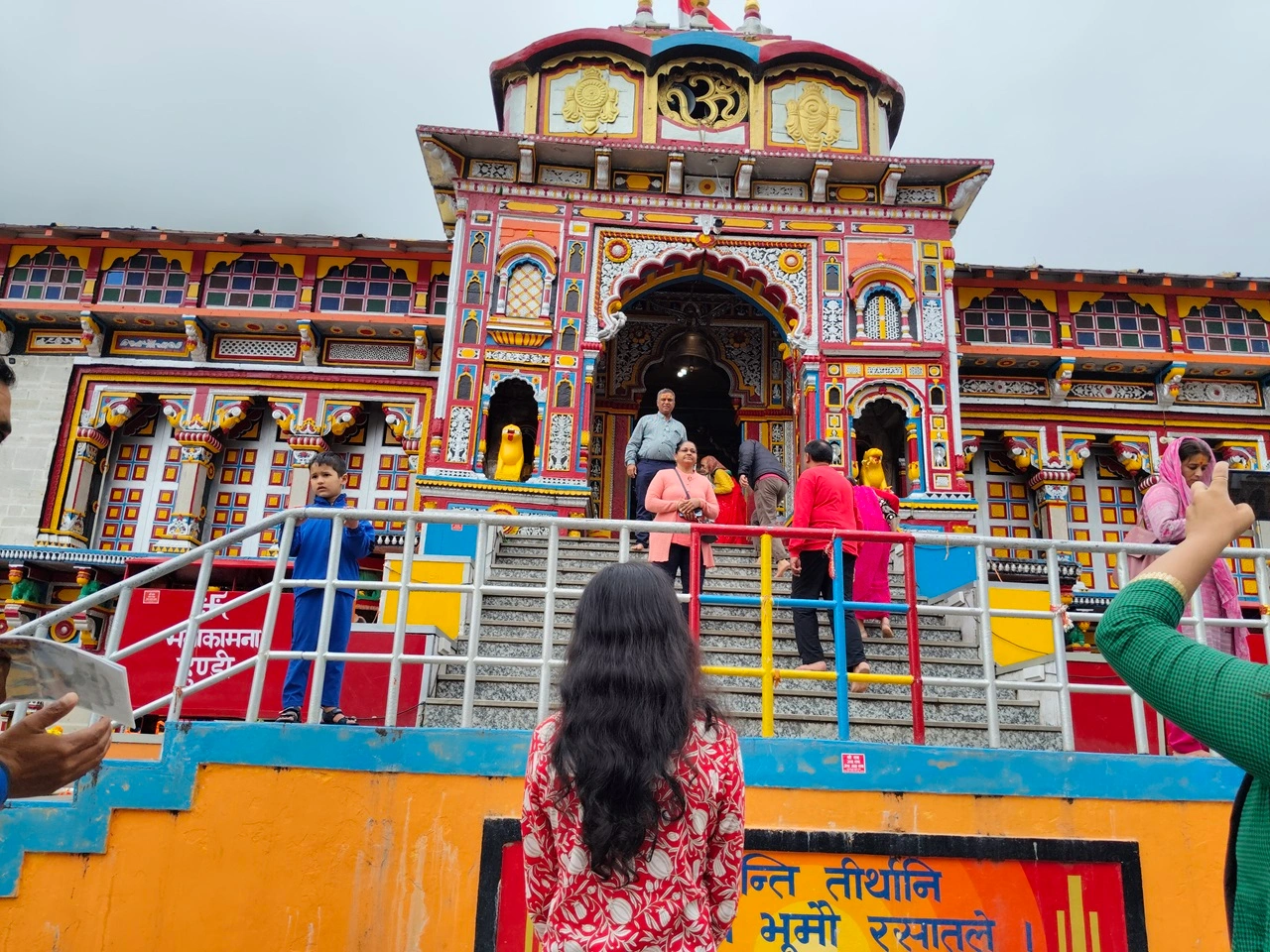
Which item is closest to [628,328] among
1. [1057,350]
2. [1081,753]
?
[1057,350]

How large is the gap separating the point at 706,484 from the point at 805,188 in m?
7.12

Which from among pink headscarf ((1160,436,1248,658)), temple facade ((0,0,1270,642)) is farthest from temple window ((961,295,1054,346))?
pink headscarf ((1160,436,1248,658))

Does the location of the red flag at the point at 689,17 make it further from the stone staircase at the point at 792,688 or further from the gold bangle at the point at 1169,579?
the gold bangle at the point at 1169,579

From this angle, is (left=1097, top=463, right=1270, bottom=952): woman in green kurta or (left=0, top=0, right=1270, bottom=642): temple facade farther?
(left=0, top=0, right=1270, bottom=642): temple facade

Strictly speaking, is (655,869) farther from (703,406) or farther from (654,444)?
(703,406)

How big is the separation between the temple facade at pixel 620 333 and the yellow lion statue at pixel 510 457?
3 centimetres

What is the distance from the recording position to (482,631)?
711 cm

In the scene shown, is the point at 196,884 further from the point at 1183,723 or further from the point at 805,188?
the point at 805,188

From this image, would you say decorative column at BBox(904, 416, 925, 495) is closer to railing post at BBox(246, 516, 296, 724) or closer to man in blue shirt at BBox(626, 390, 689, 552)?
man in blue shirt at BBox(626, 390, 689, 552)

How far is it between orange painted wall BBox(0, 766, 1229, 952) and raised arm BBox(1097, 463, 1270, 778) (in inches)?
112

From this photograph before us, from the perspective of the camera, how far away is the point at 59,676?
2.14m

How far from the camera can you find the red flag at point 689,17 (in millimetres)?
14288

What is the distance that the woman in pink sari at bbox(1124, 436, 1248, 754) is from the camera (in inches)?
207

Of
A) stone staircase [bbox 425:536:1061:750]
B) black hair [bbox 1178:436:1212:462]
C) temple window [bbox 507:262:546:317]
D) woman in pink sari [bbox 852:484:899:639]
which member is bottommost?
stone staircase [bbox 425:536:1061:750]
